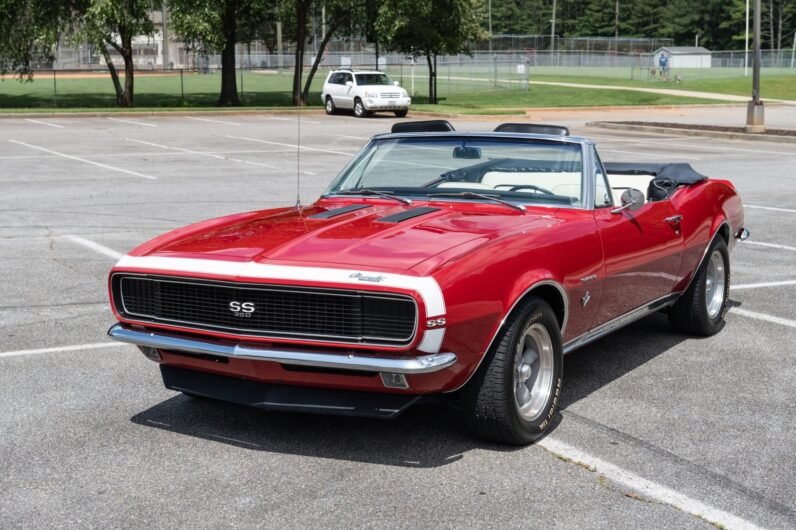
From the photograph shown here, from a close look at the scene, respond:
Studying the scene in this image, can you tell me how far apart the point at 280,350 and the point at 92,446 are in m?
1.12

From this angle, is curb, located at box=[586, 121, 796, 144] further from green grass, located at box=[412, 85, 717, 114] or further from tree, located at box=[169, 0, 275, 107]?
tree, located at box=[169, 0, 275, 107]

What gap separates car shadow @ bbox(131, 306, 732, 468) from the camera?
5164mm

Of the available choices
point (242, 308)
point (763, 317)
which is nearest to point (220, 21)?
point (763, 317)

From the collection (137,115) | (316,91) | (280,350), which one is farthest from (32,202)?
(316,91)

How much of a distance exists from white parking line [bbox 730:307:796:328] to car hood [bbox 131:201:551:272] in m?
2.91

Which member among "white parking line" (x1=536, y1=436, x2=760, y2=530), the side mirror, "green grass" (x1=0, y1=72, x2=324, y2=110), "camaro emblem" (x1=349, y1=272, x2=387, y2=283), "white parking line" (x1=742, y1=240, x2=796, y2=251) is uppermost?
"green grass" (x1=0, y1=72, x2=324, y2=110)

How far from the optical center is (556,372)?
548 cm

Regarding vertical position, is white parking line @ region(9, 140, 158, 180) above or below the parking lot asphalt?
above

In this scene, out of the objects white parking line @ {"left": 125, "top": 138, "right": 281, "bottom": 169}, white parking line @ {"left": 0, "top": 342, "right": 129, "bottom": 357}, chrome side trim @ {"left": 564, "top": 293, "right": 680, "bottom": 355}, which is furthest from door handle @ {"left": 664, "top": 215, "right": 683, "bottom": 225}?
white parking line @ {"left": 125, "top": 138, "right": 281, "bottom": 169}

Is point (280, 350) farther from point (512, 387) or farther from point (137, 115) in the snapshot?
point (137, 115)

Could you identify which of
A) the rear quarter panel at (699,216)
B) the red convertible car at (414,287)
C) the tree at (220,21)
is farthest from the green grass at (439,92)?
the red convertible car at (414,287)

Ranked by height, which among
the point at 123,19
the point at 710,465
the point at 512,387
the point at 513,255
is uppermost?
the point at 123,19

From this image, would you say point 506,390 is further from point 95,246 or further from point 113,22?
point 113,22

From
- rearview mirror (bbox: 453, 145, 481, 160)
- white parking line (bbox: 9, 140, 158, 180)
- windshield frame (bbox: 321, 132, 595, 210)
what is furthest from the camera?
white parking line (bbox: 9, 140, 158, 180)
